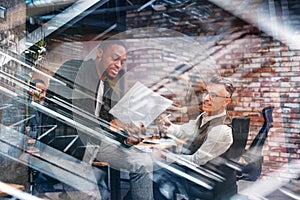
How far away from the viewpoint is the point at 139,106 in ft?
4.69

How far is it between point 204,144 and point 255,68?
50.4 inches

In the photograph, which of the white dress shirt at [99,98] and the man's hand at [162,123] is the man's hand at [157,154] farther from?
the white dress shirt at [99,98]

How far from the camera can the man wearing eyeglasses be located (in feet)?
4.91

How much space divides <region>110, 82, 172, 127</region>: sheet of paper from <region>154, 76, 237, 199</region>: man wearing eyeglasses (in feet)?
0.31

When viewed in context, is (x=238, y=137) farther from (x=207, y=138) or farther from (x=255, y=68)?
(x=255, y=68)

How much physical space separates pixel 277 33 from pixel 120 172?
1788mm

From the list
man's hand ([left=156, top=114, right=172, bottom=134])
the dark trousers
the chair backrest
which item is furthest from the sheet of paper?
the chair backrest

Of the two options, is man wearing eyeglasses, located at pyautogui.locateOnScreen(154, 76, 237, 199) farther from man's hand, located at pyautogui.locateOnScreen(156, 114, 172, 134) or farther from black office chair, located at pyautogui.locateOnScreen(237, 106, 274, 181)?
black office chair, located at pyautogui.locateOnScreen(237, 106, 274, 181)

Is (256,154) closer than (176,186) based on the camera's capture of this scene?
No

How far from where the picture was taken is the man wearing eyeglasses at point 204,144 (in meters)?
1.50

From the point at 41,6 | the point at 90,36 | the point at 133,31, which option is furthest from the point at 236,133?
the point at 41,6

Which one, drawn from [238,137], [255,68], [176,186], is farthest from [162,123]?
[255,68]

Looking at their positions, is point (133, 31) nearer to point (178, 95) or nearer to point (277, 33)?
point (178, 95)

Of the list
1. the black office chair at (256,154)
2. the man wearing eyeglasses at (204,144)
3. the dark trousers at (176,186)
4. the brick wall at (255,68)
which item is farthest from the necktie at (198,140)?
the brick wall at (255,68)
